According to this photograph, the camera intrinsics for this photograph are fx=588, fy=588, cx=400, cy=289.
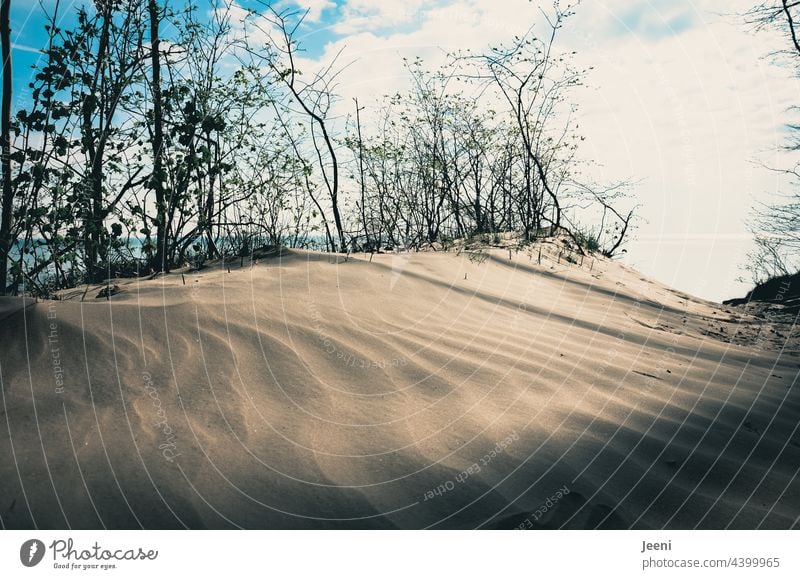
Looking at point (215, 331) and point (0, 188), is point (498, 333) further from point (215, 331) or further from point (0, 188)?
point (0, 188)

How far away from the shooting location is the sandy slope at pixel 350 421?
2016mm

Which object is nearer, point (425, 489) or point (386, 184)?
point (425, 489)

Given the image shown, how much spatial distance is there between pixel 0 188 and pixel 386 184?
18.6 ft

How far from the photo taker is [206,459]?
2.13 meters

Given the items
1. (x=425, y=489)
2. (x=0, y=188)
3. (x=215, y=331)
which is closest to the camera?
(x=425, y=489)

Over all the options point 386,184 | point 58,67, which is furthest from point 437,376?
point 386,184
